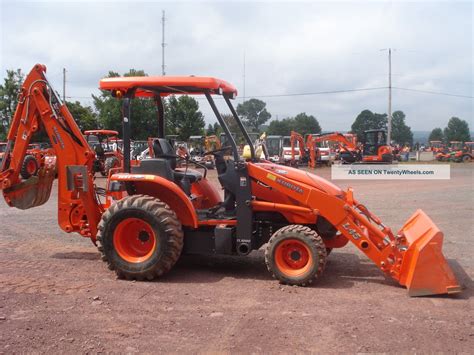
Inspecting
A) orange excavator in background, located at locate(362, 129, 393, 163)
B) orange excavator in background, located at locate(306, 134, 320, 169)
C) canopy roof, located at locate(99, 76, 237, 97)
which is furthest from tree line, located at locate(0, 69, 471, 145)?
orange excavator in background, located at locate(362, 129, 393, 163)

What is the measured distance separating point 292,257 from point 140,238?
6.39ft

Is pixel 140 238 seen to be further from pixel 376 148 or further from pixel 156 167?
pixel 376 148

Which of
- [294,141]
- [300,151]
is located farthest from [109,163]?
[300,151]

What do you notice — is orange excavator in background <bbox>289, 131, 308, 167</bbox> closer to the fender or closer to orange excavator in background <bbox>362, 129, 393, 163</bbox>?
orange excavator in background <bbox>362, 129, 393, 163</bbox>

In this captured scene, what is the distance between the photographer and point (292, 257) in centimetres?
569

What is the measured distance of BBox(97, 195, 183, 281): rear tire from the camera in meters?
5.75

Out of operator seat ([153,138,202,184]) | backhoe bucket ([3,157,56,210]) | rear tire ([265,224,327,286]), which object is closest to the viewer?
rear tire ([265,224,327,286])

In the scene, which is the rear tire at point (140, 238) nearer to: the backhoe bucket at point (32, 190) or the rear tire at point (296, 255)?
the rear tire at point (296, 255)

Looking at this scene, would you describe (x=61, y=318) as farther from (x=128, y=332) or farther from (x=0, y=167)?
(x=0, y=167)

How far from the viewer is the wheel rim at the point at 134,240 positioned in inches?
234

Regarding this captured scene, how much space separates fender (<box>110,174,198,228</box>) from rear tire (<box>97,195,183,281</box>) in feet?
0.61

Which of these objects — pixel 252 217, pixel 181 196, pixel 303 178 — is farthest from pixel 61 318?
pixel 303 178

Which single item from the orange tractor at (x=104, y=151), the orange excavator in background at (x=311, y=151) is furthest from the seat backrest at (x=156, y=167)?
the orange excavator in background at (x=311, y=151)

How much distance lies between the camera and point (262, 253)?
7.23 m
